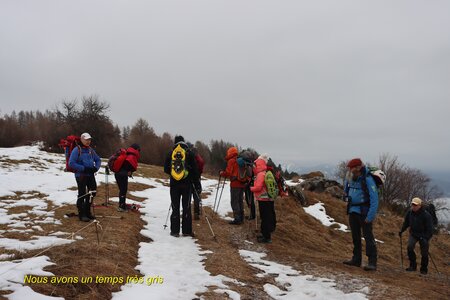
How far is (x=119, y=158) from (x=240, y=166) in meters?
4.27

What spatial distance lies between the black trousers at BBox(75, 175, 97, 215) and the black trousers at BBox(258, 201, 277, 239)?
5082 millimetres

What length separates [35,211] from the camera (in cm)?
1089

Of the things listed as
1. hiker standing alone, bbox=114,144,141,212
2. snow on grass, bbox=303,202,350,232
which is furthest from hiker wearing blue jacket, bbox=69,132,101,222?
snow on grass, bbox=303,202,350,232

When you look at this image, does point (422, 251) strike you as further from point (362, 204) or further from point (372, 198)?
point (372, 198)

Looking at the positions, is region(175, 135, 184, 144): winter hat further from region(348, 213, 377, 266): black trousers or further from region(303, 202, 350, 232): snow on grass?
region(303, 202, 350, 232): snow on grass

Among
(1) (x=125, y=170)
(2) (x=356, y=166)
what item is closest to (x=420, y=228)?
(2) (x=356, y=166)

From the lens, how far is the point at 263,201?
9.86 metres

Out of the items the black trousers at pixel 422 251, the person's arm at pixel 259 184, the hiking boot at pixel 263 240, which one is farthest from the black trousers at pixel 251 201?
the black trousers at pixel 422 251

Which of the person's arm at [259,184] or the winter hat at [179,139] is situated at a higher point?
the winter hat at [179,139]

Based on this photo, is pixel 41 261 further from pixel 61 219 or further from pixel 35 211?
pixel 35 211

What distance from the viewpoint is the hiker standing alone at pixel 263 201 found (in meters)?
9.72

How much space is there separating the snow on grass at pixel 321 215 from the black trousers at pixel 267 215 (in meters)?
10.0

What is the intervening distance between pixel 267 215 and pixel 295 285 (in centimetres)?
357

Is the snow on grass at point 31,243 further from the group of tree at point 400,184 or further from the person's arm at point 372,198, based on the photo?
the group of tree at point 400,184
